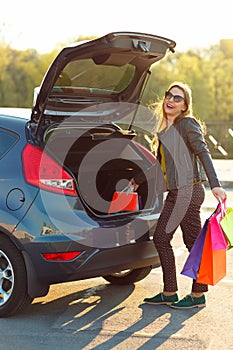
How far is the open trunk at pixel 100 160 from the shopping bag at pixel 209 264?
655 millimetres

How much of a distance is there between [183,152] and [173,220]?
1.71 ft

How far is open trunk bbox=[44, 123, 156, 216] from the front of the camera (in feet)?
A: 19.5

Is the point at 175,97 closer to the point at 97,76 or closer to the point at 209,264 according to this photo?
the point at 97,76

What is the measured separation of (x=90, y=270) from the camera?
545 centimetres

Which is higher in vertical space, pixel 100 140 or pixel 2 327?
pixel 100 140

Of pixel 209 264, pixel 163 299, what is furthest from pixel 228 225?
pixel 163 299

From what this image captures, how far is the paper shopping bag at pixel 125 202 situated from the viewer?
19.7 ft

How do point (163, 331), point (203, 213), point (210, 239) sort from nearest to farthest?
point (163, 331), point (210, 239), point (203, 213)

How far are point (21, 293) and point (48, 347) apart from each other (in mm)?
660

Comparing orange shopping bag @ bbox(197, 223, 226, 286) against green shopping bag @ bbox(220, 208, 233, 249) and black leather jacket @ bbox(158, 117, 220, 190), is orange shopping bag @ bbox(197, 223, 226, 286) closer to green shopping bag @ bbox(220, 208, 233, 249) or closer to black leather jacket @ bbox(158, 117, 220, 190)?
green shopping bag @ bbox(220, 208, 233, 249)

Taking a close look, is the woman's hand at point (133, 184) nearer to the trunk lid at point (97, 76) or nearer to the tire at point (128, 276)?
the trunk lid at point (97, 76)

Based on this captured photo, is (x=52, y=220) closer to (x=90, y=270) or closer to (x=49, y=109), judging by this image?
(x=90, y=270)

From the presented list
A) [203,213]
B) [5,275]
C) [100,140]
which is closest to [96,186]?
[100,140]

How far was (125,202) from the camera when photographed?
605 centimetres
